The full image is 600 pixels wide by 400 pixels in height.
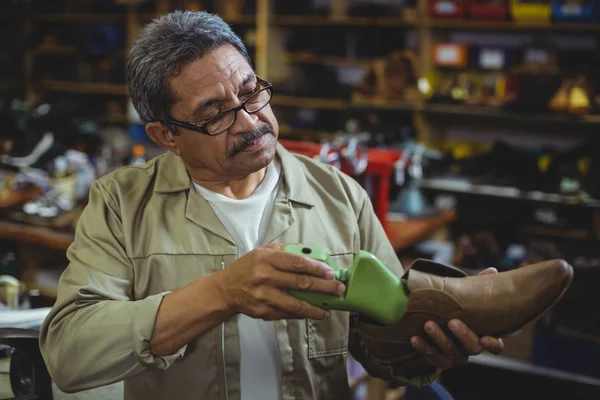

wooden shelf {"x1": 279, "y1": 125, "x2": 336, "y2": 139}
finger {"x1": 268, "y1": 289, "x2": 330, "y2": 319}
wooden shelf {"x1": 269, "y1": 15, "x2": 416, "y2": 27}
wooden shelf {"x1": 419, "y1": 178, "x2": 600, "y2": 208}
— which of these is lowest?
wooden shelf {"x1": 419, "y1": 178, "x2": 600, "y2": 208}

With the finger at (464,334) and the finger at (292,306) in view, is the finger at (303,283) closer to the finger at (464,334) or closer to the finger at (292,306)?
the finger at (292,306)

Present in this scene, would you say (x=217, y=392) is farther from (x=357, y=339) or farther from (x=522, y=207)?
(x=522, y=207)

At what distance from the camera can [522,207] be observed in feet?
13.9

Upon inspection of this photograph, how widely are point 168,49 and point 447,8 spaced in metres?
3.34

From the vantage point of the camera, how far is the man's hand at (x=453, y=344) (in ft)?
4.02

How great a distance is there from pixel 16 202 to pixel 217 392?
2.27m

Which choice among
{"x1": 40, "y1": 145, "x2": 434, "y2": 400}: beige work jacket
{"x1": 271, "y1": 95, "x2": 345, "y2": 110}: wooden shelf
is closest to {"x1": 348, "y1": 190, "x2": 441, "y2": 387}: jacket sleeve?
{"x1": 40, "y1": 145, "x2": 434, "y2": 400}: beige work jacket

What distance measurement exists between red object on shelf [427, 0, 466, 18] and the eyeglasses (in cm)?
321

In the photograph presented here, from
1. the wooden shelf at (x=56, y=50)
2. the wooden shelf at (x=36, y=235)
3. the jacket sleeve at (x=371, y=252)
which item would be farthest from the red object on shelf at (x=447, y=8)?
the wooden shelf at (x=56, y=50)

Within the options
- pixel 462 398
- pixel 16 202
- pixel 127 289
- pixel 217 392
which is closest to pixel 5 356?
pixel 127 289

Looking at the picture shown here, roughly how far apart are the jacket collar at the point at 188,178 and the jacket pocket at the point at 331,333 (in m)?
0.15

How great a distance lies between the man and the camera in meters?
1.26

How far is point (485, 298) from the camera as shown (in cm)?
122

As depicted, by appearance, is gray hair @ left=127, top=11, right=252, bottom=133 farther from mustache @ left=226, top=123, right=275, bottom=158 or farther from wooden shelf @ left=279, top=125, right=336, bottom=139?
wooden shelf @ left=279, top=125, right=336, bottom=139
